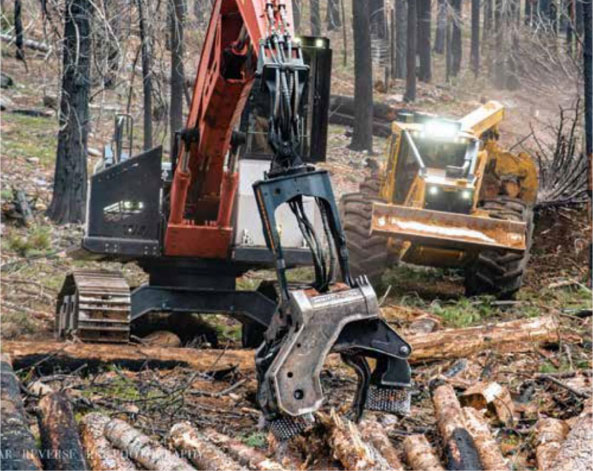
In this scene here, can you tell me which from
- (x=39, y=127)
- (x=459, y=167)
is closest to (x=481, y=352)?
(x=459, y=167)

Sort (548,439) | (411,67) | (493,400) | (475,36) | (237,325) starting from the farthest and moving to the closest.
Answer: (475,36) → (411,67) → (237,325) → (493,400) → (548,439)

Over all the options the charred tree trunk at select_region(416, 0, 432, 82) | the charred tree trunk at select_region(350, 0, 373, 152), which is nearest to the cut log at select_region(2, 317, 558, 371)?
the charred tree trunk at select_region(350, 0, 373, 152)

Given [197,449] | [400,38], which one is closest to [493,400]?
[197,449]

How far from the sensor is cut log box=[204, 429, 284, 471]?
6758mm

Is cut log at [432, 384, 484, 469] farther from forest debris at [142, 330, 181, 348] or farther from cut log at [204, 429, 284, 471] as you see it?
forest debris at [142, 330, 181, 348]

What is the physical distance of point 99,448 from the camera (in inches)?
281

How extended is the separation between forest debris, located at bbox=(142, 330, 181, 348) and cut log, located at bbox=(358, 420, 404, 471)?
12.4ft

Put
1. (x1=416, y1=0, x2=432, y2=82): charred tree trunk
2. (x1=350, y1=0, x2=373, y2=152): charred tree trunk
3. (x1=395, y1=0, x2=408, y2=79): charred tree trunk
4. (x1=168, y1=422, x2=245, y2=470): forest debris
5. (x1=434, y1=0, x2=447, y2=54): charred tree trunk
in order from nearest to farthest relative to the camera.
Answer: (x1=168, y1=422, x2=245, y2=470): forest debris, (x1=350, y1=0, x2=373, y2=152): charred tree trunk, (x1=395, y1=0, x2=408, y2=79): charred tree trunk, (x1=416, y1=0, x2=432, y2=82): charred tree trunk, (x1=434, y1=0, x2=447, y2=54): charred tree trunk

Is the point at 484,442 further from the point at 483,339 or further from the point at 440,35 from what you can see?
the point at 440,35

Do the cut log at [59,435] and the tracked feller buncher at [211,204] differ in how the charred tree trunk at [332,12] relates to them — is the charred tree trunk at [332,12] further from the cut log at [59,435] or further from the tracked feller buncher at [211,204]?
the cut log at [59,435]

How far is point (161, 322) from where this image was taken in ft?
39.9

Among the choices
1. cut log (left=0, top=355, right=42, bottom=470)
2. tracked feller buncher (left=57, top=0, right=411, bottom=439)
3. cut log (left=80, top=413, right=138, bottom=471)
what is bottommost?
cut log (left=80, top=413, right=138, bottom=471)

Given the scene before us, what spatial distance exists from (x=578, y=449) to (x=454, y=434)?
0.80 metres

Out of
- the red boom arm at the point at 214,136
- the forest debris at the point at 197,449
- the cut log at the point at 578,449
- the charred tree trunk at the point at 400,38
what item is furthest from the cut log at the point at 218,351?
the charred tree trunk at the point at 400,38
